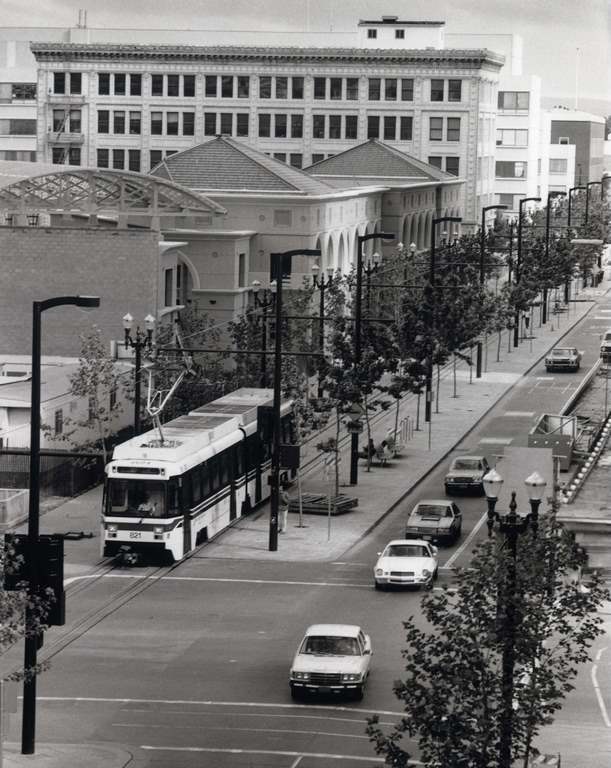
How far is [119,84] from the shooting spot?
166m

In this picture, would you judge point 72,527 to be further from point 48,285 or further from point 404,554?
point 48,285

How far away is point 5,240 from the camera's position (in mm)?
84750

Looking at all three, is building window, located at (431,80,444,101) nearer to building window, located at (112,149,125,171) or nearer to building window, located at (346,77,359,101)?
building window, located at (346,77,359,101)

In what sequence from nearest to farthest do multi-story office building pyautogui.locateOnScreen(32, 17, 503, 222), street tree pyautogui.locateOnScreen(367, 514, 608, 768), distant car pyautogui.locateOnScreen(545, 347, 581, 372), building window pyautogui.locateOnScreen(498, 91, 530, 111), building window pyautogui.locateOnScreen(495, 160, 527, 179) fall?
street tree pyautogui.locateOnScreen(367, 514, 608, 768) < distant car pyautogui.locateOnScreen(545, 347, 581, 372) < multi-story office building pyautogui.locateOnScreen(32, 17, 503, 222) < building window pyautogui.locateOnScreen(495, 160, 527, 179) < building window pyautogui.locateOnScreen(498, 91, 530, 111)

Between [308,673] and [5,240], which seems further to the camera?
[5,240]

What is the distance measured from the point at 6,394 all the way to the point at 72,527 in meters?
10.2

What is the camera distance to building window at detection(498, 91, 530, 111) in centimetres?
19838

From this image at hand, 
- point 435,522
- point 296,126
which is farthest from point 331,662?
point 296,126

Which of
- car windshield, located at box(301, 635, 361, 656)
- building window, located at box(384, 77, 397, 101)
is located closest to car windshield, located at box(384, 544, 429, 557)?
car windshield, located at box(301, 635, 361, 656)

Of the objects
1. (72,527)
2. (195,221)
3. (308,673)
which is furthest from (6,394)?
(195,221)

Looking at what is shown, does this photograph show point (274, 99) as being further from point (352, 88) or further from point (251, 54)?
point (352, 88)

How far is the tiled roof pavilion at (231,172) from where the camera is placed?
10612cm

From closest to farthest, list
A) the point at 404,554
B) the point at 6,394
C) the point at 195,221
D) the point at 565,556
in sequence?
the point at 565,556
the point at 404,554
the point at 6,394
the point at 195,221

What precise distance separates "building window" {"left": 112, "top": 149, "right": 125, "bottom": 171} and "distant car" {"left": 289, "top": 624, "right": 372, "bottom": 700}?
129m
